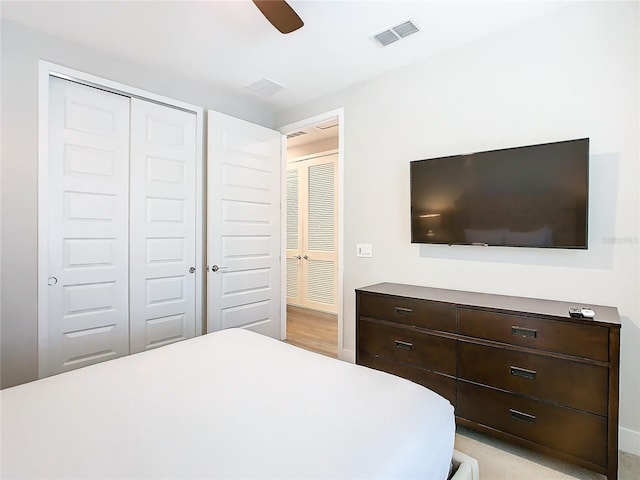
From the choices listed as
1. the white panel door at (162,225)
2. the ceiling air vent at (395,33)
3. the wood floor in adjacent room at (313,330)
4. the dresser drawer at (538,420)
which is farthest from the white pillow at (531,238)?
the white panel door at (162,225)

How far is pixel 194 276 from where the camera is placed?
3.25 meters

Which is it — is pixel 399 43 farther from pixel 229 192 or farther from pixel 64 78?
pixel 64 78

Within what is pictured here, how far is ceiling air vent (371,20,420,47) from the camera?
7.57 ft

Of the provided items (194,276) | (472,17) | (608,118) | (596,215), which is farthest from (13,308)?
(608,118)

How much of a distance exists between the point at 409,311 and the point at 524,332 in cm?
68

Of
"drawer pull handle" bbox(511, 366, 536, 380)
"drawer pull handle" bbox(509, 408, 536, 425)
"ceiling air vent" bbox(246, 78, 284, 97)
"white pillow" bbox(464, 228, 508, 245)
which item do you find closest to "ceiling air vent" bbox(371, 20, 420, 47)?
"ceiling air vent" bbox(246, 78, 284, 97)

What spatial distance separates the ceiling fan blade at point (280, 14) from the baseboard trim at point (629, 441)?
2941 millimetres

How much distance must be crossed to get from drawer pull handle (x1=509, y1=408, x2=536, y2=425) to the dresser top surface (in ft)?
1.83

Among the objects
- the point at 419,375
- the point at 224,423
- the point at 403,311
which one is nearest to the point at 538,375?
A: the point at 419,375

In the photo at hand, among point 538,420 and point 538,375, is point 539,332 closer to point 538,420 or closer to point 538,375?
point 538,375

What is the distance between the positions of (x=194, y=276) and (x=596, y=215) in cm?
315

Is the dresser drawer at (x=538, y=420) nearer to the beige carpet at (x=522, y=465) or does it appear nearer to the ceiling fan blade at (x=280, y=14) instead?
the beige carpet at (x=522, y=465)

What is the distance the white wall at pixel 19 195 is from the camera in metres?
2.28

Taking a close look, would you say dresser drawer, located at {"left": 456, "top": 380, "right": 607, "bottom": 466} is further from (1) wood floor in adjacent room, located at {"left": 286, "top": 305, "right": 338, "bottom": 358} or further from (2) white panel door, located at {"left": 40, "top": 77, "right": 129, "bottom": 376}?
(2) white panel door, located at {"left": 40, "top": 77, "right": 129, "bottom": 376}
